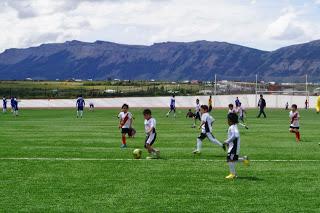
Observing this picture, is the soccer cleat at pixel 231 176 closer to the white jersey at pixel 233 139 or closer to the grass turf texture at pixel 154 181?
the grass turf texture at pixel 154 181

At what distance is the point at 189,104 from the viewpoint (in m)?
84.6

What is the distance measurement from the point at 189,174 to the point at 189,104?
223ft

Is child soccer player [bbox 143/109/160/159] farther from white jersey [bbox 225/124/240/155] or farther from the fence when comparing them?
the fence

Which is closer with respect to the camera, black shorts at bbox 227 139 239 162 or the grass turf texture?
the grass turf texture

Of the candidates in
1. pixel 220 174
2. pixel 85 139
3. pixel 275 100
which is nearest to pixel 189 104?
pixel 275 100

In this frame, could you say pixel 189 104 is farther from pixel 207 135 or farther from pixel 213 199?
pixel 213 199

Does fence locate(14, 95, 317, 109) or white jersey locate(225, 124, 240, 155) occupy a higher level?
fence locate(14, 95, 317, 109)

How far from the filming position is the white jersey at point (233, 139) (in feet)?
51.9

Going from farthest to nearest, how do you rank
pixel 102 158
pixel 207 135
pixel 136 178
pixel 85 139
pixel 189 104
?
pixel 189 104 < pixel 85 139 < pixel 207 135 < pixel 102 158 < pixel 136 178

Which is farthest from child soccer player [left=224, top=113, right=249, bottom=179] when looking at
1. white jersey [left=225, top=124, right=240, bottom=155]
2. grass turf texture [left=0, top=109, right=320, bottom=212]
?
grass turf texture [left=0, top=109, right=320, bottom=212]

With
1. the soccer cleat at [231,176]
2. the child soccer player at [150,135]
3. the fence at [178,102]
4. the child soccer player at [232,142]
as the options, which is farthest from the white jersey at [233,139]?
the fence at [178,102]

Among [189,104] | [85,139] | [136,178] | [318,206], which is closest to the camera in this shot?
[318,206]

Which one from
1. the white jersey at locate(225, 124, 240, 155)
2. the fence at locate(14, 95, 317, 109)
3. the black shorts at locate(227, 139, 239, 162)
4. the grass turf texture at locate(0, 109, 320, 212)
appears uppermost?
the fence at locate(14, 95, 317, 109)

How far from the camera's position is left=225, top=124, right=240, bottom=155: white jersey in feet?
51.9
